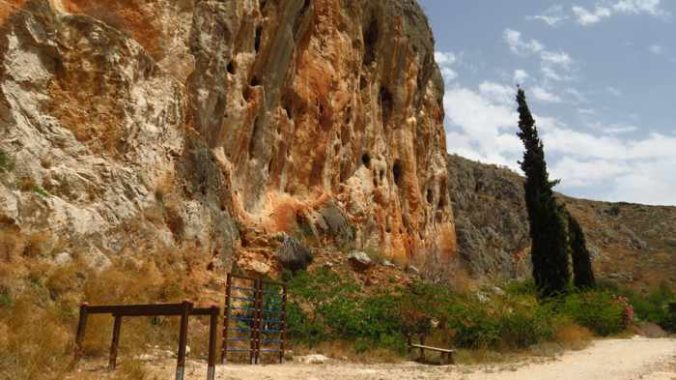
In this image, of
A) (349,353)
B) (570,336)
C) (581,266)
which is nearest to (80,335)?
(349,353)

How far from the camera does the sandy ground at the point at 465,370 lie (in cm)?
872

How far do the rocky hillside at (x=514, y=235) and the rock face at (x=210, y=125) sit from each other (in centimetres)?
1037

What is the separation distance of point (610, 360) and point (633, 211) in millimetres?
60340

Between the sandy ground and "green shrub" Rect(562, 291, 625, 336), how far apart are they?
8871mm

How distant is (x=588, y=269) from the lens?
97.7ft

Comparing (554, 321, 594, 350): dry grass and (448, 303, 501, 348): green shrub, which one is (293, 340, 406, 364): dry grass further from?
(554, 321, 594, 350): dry grass

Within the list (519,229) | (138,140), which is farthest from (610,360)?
(519,229)

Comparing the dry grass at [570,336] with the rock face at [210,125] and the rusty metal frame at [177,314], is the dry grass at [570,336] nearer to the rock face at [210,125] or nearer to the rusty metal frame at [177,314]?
the rock face at [210,125]

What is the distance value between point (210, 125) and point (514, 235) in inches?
1288

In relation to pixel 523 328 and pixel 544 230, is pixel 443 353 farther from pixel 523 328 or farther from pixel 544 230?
pixel 544 230

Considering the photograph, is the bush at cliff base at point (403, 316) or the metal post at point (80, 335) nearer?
the metal post at point (80, 335)

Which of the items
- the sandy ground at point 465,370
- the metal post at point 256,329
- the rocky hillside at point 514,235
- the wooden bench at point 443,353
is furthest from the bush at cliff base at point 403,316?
the rocky hillside at point 514,235

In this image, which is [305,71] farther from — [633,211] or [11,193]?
[633,211]

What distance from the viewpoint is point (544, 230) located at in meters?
26.0
